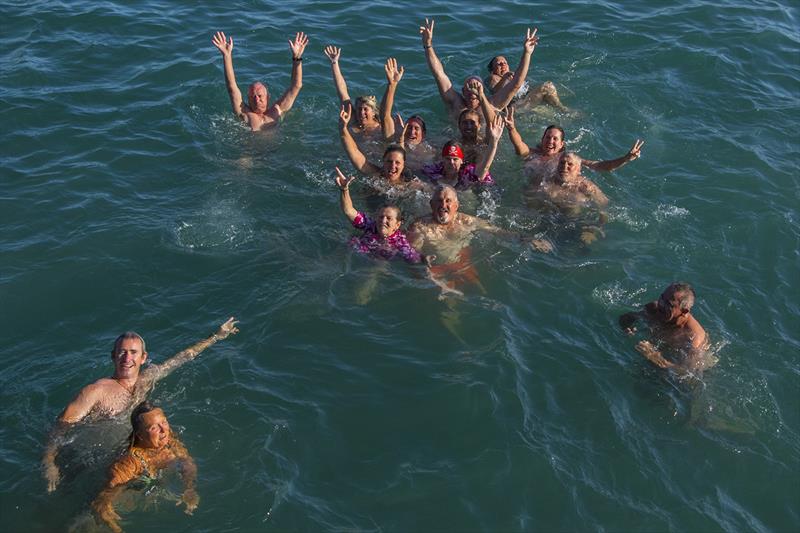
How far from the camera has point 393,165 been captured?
42.7 ft

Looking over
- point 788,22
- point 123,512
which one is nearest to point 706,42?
point 788,22

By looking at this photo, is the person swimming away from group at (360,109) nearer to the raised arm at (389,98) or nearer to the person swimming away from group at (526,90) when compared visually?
the raised arm at (389,98)

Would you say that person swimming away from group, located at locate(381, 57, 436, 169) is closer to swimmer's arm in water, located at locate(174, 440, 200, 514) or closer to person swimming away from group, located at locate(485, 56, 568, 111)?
person swimming away from group, located at locate(485, 56, 568, 111)

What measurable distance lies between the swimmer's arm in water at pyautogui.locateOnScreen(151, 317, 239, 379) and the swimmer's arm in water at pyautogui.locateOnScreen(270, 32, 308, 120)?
6.48 metres

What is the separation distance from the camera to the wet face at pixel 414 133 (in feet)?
46.0

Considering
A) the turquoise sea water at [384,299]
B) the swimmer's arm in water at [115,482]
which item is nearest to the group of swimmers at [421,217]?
the swimmer's arm in water at [115,482]

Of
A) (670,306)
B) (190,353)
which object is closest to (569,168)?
(670,306)

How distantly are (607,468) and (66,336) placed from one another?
7139 millimetres

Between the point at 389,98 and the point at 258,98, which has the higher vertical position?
the point at 389,98

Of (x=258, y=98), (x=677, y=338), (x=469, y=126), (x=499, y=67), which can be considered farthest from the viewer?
(x=499, y=67)

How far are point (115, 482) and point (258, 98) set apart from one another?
9.21 m

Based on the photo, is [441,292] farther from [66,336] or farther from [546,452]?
[66,336]

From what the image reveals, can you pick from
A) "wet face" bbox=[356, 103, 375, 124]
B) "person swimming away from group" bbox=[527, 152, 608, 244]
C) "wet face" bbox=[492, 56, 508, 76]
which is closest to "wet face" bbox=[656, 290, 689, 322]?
"person swimming away from group" bbox=[527, 152, 608, 244]

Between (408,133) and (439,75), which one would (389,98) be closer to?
(408,133)
